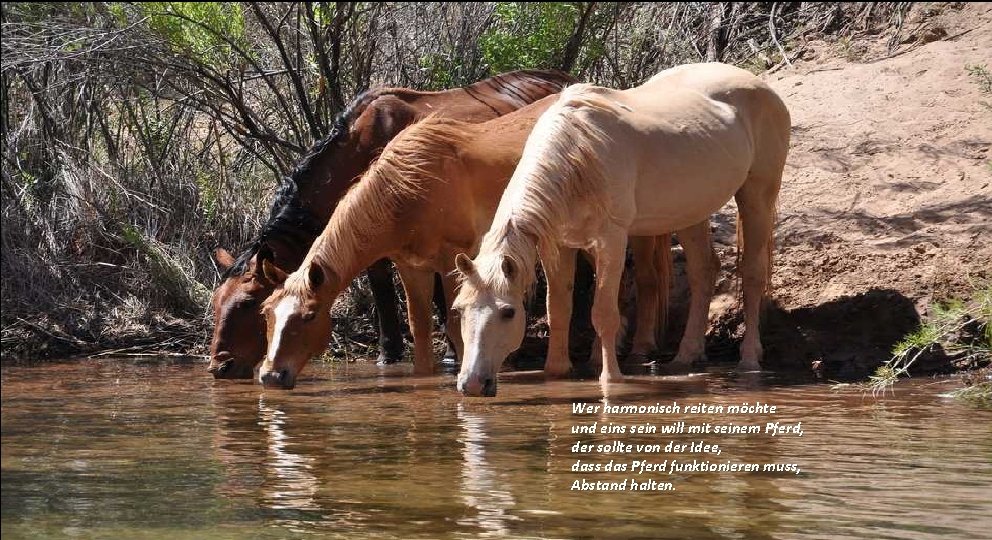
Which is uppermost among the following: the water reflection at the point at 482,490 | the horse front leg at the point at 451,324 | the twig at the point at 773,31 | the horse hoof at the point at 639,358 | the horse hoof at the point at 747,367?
the twig at the point at 773,31

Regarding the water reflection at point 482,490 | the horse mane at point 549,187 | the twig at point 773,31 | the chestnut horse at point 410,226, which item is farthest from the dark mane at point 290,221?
the twig at point 773,31

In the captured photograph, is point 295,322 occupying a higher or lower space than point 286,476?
higher

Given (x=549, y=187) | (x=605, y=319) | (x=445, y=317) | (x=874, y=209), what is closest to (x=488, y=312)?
(x=549, y=187)

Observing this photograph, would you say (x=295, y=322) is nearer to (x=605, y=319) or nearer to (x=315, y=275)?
(x=315, y=275)

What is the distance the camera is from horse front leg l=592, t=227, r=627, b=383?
742 centimetres

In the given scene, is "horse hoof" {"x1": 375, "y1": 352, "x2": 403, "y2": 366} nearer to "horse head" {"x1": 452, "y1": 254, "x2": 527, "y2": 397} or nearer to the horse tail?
the horse tail

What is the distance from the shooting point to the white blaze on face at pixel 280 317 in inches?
295

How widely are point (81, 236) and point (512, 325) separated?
497 centimetres

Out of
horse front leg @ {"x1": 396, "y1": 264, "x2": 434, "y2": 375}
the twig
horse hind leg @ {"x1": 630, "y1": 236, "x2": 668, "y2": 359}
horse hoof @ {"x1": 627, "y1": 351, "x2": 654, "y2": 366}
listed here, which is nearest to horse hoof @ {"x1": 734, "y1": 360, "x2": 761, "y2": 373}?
horse hoof @ {"x1": 627, "y1": 351, "x2": 654, "y2": 366}

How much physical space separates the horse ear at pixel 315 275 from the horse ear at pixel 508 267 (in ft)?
4.65

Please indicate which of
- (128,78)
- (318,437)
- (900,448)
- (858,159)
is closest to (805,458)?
(900,448)

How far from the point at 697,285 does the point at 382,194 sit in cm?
232

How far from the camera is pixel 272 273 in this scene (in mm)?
7992

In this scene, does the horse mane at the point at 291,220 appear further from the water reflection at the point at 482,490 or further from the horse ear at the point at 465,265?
the water reflection at the point at 482,490
